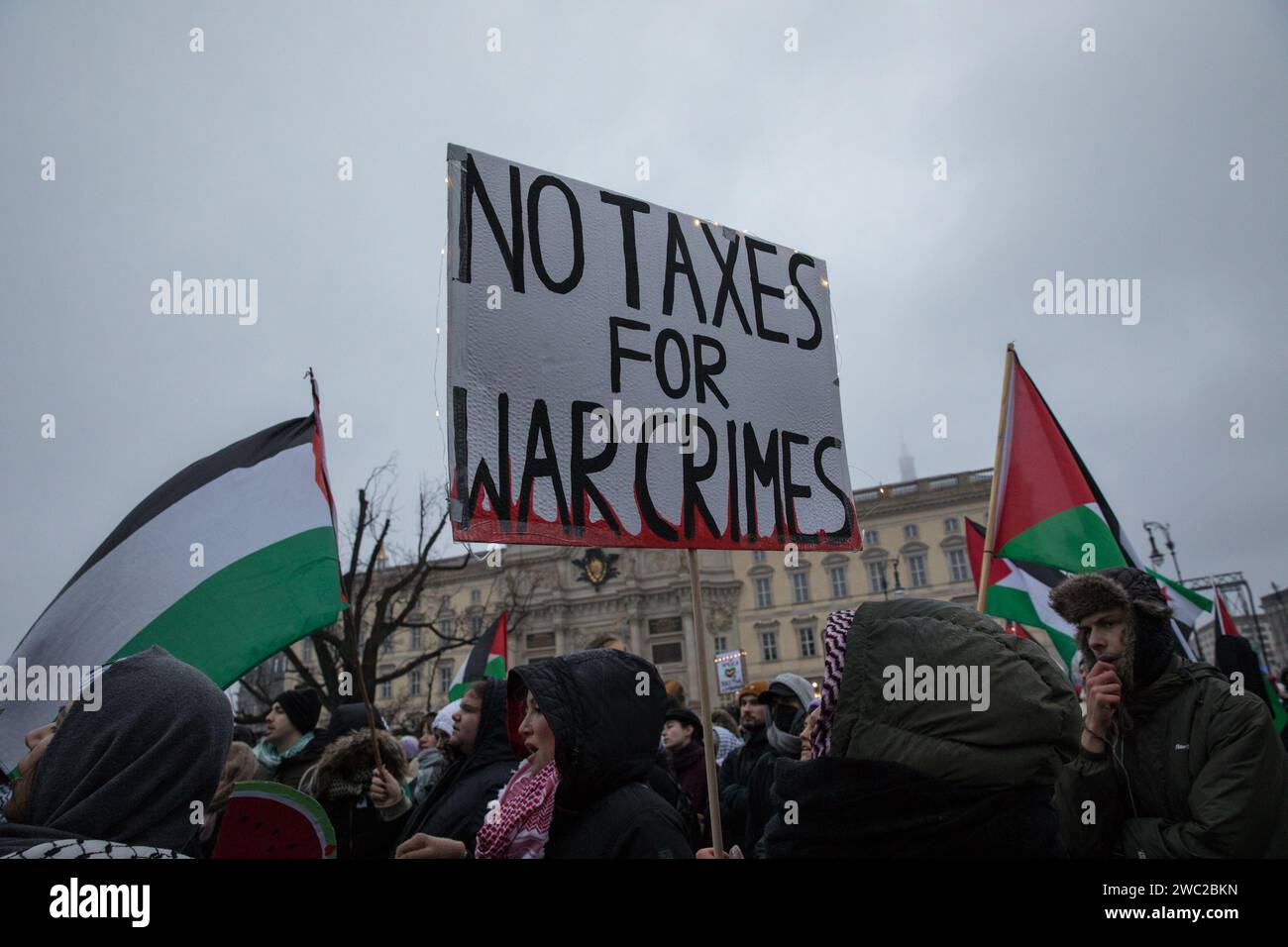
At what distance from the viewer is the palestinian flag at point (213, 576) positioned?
144 inches

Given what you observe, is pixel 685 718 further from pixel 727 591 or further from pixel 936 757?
pixel 727 591

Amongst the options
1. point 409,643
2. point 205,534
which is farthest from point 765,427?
point 409,643

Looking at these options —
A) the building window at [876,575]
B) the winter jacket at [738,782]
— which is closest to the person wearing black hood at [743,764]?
the winter jacket at [738,782]

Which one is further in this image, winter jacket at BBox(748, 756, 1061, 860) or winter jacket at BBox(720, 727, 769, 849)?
winter jacket at BBox(720, 727, 769, 849)

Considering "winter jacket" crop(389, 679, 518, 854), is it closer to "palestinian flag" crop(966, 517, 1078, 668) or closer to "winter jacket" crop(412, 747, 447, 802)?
"winter jacket" crop(412, 747, 447, 802)

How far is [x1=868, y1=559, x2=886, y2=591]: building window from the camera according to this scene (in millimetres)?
51725

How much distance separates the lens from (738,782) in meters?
5.51

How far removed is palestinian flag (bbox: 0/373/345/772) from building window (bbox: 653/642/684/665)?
175 feet

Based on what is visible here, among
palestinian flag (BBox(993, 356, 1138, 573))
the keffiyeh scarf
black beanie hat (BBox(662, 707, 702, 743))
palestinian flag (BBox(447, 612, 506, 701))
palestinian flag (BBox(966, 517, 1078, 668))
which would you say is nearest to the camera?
the keffiyeh scarf

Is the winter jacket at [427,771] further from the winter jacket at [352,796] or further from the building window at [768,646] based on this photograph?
the building window at [768,646]

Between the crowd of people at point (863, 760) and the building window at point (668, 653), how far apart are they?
5381 cm

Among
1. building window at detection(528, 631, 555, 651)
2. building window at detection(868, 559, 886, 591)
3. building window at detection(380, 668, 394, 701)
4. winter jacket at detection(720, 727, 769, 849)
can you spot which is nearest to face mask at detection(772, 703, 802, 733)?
winter jacket at detection(720, 727, 769, 849)
